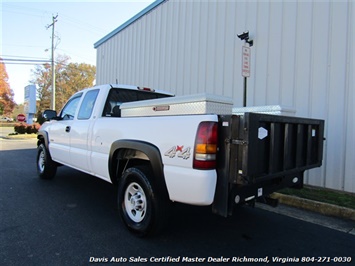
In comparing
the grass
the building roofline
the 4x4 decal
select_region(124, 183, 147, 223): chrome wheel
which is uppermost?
the building roofline

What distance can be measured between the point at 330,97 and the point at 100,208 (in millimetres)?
5014

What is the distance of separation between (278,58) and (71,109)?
16.0 ft

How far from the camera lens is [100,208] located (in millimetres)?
4680

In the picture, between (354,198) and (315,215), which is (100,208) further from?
(354,198)

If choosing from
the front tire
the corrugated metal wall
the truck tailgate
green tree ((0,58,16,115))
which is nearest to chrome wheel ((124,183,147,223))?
the front tire

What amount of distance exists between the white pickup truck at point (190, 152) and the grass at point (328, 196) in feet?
4.60

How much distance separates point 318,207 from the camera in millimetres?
4699

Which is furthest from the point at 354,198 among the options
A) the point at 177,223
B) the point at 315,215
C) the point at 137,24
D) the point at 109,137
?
the point at 137,24

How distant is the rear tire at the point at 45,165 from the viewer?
6.39 m

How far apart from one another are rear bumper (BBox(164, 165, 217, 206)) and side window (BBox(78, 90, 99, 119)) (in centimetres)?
237

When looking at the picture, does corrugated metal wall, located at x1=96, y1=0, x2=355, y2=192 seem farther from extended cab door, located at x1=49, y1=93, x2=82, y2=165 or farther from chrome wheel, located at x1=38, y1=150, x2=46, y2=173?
chrome wheel, located at x1=38, y1=150, x2=46, y2=173

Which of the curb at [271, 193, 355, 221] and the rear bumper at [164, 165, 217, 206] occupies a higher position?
the rear bumper at [164, 165, 217, 206]

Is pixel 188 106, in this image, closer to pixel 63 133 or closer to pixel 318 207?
pixel 318 207

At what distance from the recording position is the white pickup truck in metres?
2.79
